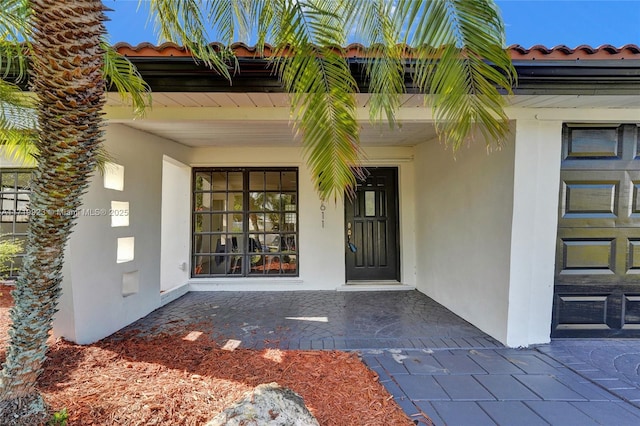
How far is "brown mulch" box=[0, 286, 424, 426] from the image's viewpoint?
202 centimetres

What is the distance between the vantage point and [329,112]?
1716 millimetres

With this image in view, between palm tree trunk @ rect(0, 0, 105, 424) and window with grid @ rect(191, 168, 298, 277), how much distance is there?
4213 millimetres

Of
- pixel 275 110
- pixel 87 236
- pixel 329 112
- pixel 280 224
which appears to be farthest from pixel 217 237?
pixel 329 112

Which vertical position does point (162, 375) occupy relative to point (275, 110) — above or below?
below

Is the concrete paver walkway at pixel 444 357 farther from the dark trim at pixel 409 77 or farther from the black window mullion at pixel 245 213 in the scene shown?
the dark trim at pixel 409 77

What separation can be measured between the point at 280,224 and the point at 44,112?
460cm

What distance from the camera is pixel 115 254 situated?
383 cm

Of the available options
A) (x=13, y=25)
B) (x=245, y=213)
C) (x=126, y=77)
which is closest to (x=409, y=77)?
(x=126, y=77)

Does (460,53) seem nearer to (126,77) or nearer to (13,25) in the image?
(126,77)

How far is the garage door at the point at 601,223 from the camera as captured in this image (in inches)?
135

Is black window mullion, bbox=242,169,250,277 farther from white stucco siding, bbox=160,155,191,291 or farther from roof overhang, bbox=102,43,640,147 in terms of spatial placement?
roof overhang, bbox=102,43,640,147

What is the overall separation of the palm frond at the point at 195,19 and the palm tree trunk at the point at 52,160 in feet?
1.94

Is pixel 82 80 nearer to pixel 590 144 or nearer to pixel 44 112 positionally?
pixel 44 112

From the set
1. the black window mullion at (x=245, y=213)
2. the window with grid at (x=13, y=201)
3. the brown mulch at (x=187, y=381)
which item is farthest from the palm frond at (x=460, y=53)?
the window with grid at (x=13, y=201)
